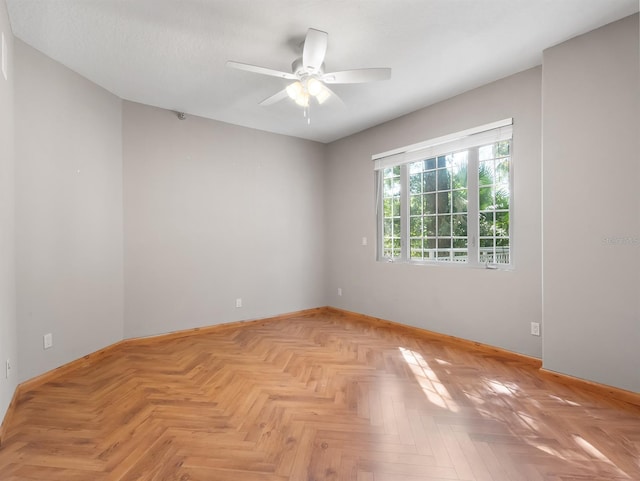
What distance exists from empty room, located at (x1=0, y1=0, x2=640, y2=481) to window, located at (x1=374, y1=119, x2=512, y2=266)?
3 cm

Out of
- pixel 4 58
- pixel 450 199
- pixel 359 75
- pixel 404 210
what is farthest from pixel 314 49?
pixel 404 210

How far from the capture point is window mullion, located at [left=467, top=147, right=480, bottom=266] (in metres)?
3.55

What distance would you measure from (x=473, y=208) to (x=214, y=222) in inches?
123

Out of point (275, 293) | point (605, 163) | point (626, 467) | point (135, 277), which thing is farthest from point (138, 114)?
point (626, 467)

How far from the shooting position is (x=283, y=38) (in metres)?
2.52

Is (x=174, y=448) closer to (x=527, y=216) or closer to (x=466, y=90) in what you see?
(x=527, y=216)

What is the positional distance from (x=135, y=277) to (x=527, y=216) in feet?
13.5

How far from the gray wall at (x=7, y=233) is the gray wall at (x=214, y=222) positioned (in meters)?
1.25

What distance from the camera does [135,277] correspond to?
3662mm

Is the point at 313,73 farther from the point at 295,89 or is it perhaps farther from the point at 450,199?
the point at 450,199

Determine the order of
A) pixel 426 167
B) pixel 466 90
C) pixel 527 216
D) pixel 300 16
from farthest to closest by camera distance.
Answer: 1. pixel 426 167
2. pixel 466 90
3. pixel 527 216
4. pixel 300 16

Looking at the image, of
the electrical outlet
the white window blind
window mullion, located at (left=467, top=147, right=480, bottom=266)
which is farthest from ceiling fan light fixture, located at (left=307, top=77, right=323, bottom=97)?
the electrical outlet

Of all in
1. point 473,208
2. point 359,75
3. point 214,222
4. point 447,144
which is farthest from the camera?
point 214,222

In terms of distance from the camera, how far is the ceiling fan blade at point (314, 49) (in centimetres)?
211
